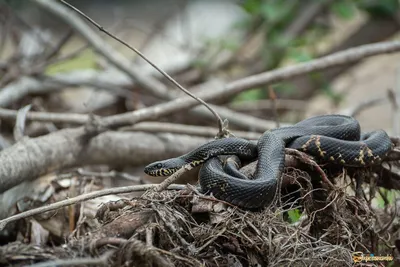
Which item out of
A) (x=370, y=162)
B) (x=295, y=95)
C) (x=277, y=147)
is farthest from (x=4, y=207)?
(x=295, y=95)

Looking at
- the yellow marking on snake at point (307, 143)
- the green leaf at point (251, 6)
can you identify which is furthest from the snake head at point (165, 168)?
the green leaf at point (251, 6)

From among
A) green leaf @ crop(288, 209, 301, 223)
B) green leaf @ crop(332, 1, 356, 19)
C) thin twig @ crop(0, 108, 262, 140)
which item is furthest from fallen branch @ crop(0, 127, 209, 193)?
green leaf @ crop(332, 1, 356, 19)

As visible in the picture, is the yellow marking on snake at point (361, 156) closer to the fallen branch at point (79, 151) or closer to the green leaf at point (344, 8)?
the fallen branch at point (79, 151)

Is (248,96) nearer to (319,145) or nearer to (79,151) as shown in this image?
(79,151)

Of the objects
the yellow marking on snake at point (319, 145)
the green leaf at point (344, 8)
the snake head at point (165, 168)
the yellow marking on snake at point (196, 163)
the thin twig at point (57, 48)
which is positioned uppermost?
the green leaf at point (344, 8)

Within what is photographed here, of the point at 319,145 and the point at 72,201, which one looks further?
the point at 319,145

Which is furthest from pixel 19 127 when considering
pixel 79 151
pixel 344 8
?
pixel 344 8

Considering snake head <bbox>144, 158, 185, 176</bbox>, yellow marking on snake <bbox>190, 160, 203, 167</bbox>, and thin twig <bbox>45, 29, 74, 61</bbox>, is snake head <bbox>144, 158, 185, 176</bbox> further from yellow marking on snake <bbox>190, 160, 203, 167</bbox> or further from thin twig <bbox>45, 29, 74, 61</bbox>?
thin twig <bbox>45, 29, 74, 61</bbox>

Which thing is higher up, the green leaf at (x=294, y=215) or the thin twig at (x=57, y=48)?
the thin twig at (x=57, y=48)
